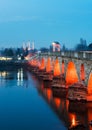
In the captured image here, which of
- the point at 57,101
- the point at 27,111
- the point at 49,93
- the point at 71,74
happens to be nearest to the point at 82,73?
the point at 57,101

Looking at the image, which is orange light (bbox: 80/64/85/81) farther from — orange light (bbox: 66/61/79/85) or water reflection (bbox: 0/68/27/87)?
water reflection (bbox: 0/68/27/87)

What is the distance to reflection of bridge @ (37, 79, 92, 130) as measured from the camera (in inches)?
1062

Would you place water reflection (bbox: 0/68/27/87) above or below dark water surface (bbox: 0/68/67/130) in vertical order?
above

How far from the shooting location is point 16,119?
2814 cm

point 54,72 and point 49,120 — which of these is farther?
point 54,72

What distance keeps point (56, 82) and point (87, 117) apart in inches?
681

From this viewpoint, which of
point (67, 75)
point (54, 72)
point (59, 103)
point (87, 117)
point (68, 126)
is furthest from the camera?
point (54, 72)

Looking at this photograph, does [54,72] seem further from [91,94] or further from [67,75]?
[91,94]

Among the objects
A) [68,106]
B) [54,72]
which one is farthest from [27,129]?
[54,72]

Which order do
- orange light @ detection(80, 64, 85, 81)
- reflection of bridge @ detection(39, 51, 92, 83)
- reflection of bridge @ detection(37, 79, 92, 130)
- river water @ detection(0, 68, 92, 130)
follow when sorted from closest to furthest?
river water @ detection(0, 68, 92, 130) < reflection of bridge @ detection(37, 79, 92, 130) < reflection of bridge @ detection(39, 51, 92, 83) < orange light @ detection(80, 64, 85, 81)

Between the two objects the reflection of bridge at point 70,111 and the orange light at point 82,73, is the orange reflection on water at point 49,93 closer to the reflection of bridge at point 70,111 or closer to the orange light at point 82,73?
the reflection of bridge at point 70,111

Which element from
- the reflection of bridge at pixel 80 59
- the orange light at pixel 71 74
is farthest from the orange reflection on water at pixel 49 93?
the reflection of bridge at pixel 80 59

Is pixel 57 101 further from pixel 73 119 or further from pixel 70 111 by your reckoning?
pixel 73 119

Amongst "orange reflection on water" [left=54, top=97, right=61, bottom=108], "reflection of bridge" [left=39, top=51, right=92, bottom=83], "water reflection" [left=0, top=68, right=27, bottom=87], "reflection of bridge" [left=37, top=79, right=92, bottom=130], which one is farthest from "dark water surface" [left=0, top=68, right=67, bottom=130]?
"water reflection" [left=0, top=68, right=27, bottom=87]
